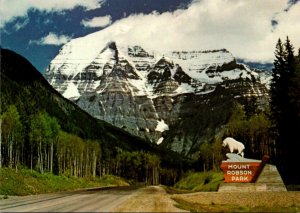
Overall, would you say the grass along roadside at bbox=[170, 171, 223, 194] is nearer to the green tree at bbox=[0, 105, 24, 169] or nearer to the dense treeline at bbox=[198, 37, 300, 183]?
the dense treeline at bbox=[198, 37, 300, 183]

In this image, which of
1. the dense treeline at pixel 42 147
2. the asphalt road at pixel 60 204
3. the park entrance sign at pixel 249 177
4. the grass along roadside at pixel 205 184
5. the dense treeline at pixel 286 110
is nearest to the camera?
the asphalt road at pixel 60 204

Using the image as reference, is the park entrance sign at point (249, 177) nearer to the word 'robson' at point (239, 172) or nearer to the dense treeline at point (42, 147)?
the word 'robson' at point (239, 172)

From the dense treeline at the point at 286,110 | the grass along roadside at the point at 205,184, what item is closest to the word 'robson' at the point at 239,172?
the dense treeline at the point at 286,110

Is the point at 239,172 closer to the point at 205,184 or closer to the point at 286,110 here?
the point at 286,110

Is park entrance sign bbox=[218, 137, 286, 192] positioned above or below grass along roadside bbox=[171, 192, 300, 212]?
above

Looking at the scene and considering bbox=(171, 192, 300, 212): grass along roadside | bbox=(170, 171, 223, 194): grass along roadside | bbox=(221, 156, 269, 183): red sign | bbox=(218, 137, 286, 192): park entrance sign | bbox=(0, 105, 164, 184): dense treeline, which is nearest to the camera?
bbox=(171, 192, 300, 212): grass along roadside

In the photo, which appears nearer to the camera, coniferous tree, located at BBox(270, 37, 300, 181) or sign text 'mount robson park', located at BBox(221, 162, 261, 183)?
sign text 'mount robson park', located at BBox(221, 162, 261, 183)

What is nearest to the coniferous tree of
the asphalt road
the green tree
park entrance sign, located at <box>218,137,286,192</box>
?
park entrance sign, located at <box>218,137,286,192</box>

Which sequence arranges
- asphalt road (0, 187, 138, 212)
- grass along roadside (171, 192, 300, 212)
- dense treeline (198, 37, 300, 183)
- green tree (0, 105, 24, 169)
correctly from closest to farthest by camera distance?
asphalt road (0, 187, 138, 212) → grass along roadside (171, 192, 300, 212) → dense treeline (198, 37, 300, 183) → green tree (0, 105, 24, 169)

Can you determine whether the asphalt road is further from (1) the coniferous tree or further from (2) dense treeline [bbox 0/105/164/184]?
(2) dense treeline [bbox 0/105/164/184]

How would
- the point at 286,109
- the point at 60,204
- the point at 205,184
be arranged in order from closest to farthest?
1. the point at 60,204
2. the point at 286,109
3. the point at 205,184

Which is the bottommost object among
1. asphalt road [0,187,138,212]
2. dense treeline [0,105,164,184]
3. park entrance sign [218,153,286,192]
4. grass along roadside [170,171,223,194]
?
grass along roadside [170,171,223,194]

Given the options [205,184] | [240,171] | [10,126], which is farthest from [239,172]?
[10,126]

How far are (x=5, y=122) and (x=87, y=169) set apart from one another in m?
70.7
